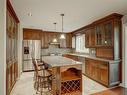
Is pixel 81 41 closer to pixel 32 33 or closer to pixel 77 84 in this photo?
pixel 32 33

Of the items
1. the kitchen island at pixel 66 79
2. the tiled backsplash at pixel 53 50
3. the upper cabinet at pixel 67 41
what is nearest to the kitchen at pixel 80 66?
the kitchen island at pixel 66 79

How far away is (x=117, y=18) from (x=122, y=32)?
0.56m

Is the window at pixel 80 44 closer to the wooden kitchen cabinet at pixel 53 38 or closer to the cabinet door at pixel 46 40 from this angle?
the wooden kitchen cabinet at pixel 53 38

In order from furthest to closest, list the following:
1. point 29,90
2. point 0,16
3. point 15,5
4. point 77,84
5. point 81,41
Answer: point 81,41
point 29,90
point 77,84
point 15,5
point 0,16

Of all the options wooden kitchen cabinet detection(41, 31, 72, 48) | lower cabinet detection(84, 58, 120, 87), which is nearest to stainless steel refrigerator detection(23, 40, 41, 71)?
wooden kitchen cabinet detection(41, 31, 72, 48)

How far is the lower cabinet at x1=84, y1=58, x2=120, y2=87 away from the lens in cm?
362

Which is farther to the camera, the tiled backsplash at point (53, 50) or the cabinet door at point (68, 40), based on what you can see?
the cabinet door at point (68, 40)

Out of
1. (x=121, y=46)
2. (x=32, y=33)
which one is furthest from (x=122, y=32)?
(x=32, y=33)

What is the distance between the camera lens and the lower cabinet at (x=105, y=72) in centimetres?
362

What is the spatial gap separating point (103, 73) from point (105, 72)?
0.13 m

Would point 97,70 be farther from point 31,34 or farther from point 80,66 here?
point 31,34

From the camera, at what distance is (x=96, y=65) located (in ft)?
13.8

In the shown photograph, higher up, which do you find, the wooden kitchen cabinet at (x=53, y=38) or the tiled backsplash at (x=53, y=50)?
the wooden kitchen cabinet at (x=53, y=38)

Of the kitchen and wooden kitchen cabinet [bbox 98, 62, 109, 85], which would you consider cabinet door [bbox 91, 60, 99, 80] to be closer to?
the kitchen
